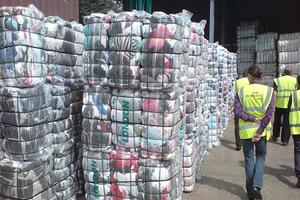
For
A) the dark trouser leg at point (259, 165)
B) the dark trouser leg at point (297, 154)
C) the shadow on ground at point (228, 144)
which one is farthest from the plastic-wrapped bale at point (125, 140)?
the shadow on ground at point (228, 144)

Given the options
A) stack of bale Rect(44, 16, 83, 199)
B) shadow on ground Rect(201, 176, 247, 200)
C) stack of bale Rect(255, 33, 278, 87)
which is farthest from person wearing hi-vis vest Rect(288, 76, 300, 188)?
stack of bale Rect(255, 33, 278, 87)

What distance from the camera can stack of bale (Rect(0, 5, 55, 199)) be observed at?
4191 millimetres

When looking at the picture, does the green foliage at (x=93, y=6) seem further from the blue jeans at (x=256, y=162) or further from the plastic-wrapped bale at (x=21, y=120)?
the plastic-wrapped bale at (x=21, y=120)

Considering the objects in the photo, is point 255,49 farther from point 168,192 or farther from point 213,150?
point 168,192

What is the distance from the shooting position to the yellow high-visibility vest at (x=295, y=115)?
262 inches

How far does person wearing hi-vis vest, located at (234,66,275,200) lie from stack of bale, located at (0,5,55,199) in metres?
2.85

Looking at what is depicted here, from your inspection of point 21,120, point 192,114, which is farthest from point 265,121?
point 21,120

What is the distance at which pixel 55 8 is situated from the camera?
32.2 ft

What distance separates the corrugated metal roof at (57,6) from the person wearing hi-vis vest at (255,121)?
5.00 metres

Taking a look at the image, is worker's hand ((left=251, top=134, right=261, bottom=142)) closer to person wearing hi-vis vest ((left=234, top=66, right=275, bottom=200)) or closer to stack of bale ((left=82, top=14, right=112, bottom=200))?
person wearing hi-vis vest ((left=234, top=66, right=275, bottom=200))

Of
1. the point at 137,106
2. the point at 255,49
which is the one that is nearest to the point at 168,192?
the point at 137,106

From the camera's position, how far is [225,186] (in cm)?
660

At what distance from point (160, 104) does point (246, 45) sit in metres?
17.3

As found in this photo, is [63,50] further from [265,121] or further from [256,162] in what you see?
[256,162]
